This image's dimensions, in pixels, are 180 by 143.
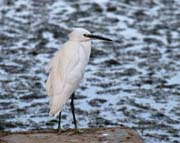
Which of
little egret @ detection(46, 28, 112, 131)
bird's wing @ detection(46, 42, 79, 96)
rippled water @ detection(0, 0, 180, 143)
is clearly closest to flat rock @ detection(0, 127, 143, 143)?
little egret @ detection(46, 28, 112, 131)

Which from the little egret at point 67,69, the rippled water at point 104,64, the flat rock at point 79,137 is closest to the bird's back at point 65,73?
the little egret at point 67,69

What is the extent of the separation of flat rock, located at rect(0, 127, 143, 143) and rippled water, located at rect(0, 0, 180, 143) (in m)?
1.89

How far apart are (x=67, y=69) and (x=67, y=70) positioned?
0.01 meters

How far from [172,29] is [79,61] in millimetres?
9299

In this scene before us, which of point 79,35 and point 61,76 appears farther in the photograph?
point 79,35

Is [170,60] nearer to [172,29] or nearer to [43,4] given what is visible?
[172,29]

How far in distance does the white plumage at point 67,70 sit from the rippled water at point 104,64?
248cm

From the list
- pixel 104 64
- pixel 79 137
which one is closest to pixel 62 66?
pixel 79 137

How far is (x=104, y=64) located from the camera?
40.2 feet

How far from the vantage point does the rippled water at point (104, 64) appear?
9.09 meters

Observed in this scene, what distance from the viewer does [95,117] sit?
9133mm

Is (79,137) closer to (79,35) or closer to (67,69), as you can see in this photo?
(67,69)

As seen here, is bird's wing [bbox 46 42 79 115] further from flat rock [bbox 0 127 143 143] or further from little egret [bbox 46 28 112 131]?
flat rock [bbox 0 127 143 143]

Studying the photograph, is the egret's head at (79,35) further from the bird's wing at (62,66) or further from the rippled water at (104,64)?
the rippled water at (104,64)
